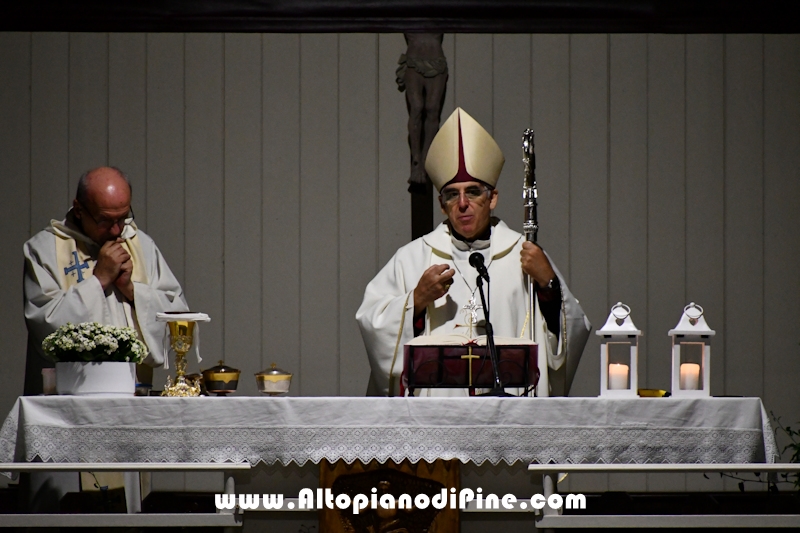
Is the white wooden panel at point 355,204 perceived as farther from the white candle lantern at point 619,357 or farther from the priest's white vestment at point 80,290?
the white candle lantern at point 619,357

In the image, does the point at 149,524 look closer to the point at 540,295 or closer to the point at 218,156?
the point at 540,295

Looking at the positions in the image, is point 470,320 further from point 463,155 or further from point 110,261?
point 110,261

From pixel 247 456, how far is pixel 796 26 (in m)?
3.75

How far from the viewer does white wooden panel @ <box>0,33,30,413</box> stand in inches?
245

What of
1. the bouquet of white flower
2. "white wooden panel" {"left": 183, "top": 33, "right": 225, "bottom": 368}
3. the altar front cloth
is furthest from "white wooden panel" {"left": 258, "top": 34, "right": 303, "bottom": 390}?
the altar front cloth

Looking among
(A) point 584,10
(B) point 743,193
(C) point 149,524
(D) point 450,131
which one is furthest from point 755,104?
(C) point 149,524

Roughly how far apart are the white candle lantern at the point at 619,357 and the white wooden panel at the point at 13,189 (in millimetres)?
3780

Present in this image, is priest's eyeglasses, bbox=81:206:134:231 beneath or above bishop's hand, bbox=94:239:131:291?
above

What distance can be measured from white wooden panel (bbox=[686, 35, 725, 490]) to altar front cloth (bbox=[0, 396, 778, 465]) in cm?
303

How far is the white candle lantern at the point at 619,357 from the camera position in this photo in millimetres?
3484

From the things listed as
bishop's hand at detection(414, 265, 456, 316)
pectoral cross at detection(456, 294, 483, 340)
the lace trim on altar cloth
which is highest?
bishop's hand at detection(414, 265, 456, 316)

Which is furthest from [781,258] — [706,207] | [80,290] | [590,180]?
[80,290]

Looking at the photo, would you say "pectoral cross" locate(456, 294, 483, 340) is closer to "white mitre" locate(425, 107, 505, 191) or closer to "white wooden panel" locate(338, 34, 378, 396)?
"white mitre" locate(425, 107, 505, 191)

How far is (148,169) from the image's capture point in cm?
633
